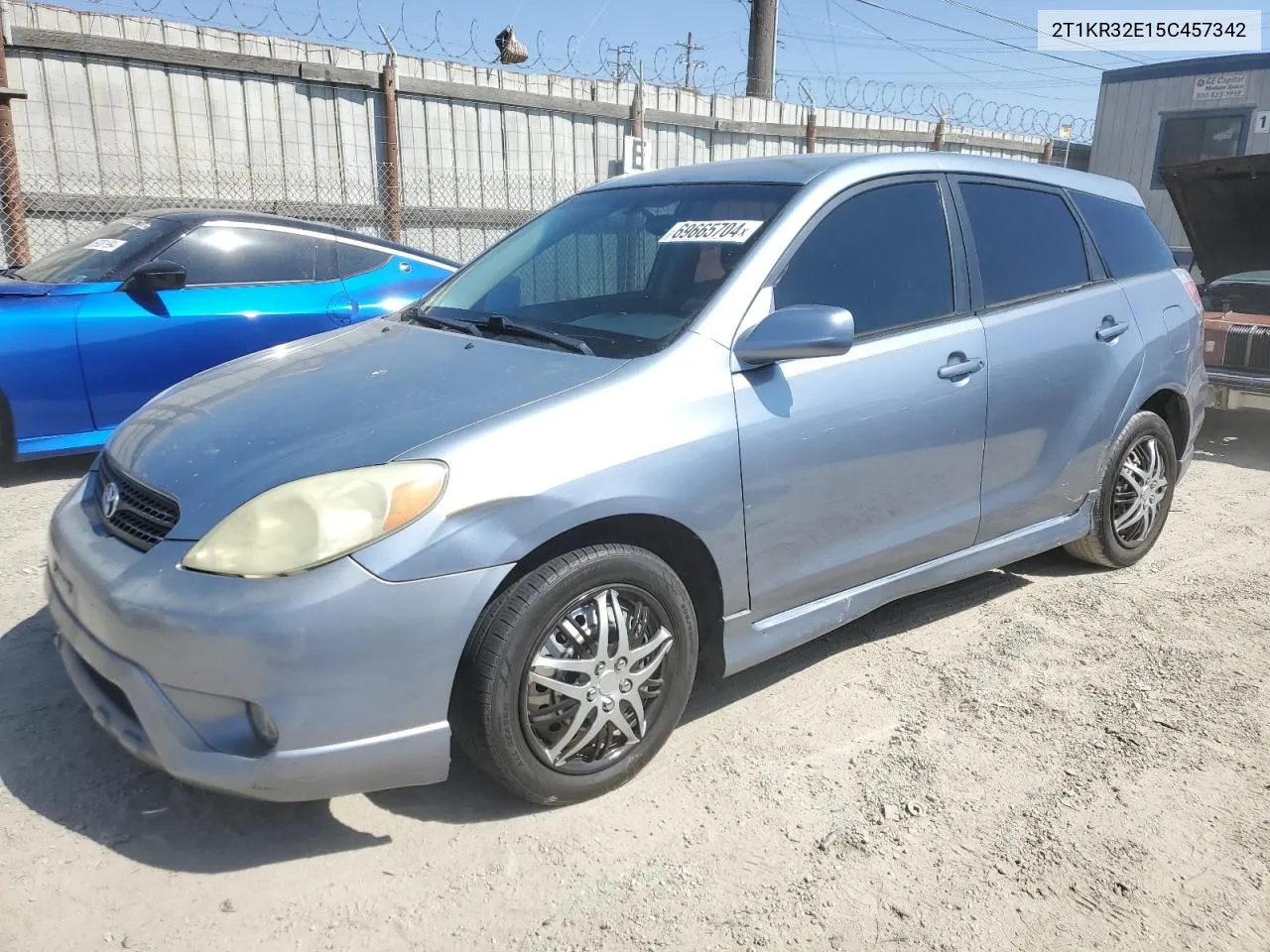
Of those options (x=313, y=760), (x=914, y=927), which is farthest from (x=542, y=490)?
(x=914, y=927)

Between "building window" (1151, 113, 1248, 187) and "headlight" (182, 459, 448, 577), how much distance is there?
18.3 m

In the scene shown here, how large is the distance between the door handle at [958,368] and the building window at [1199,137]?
647 inches

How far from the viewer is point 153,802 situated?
8.38ft

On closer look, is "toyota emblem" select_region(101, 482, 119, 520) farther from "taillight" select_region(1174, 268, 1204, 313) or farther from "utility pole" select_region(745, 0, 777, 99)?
"utility pole" select_region(745, 0, 777, 99)

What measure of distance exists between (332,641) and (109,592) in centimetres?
60

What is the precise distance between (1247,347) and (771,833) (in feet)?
19.2

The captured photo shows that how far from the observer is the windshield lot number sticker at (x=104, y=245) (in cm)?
558

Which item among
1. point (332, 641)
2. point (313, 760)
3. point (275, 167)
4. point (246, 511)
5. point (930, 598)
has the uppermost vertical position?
point (275, 167)

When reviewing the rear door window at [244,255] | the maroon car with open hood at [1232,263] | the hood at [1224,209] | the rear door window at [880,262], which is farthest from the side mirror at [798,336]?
the hood at [1224,209]

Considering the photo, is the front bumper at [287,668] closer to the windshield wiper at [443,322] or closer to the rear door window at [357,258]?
the windshield wiper at [443,322]

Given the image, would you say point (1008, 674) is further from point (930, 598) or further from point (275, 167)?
point (275, 167)

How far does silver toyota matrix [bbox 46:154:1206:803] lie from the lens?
7.21 feet

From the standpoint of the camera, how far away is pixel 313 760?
219 cm

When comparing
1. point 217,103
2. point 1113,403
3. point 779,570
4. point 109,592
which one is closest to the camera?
point 109,592
